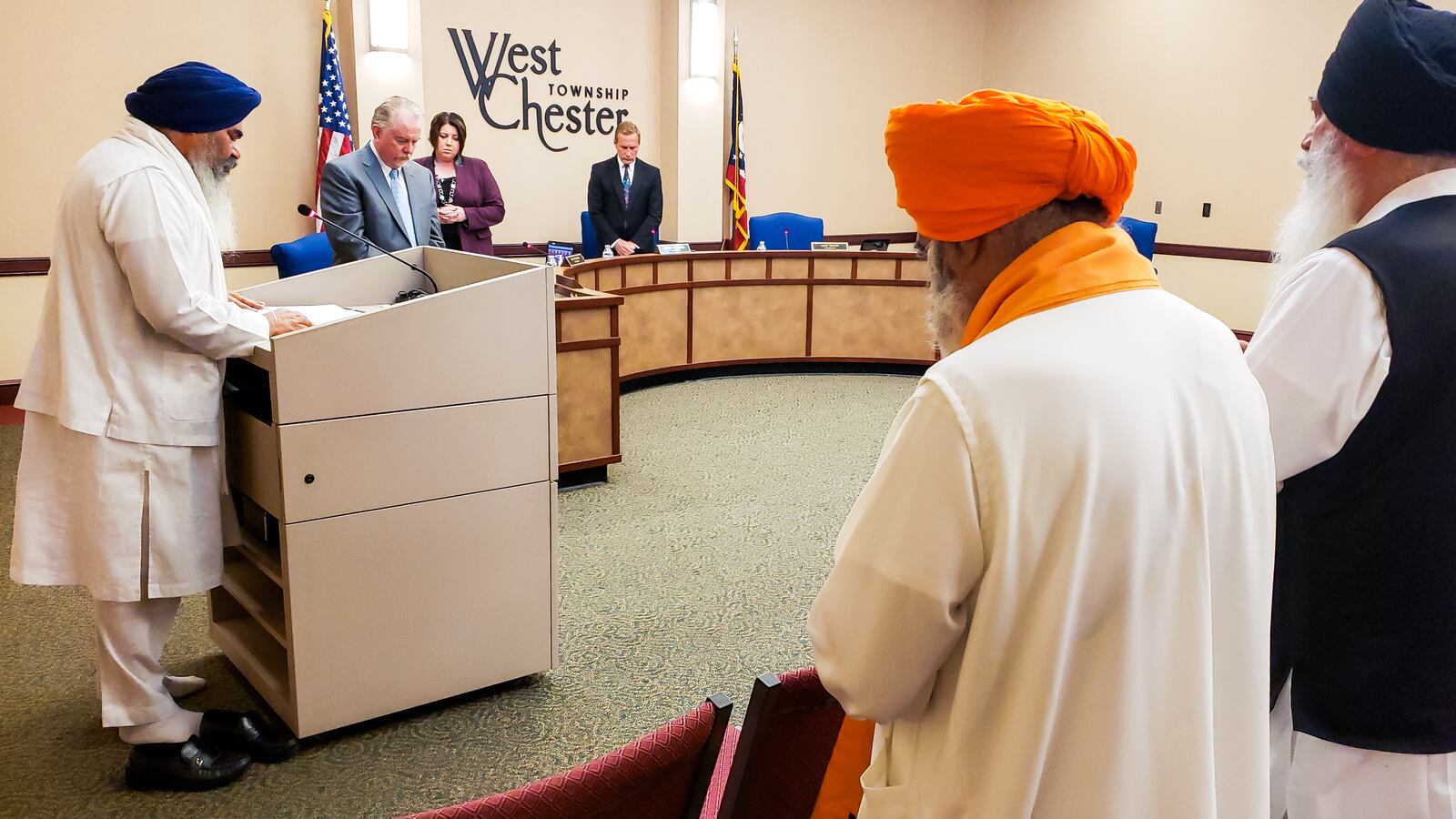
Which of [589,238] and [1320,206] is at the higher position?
[1320,206]

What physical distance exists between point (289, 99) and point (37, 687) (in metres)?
4.81

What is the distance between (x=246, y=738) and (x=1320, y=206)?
2698 millimetres

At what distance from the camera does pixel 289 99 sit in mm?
6559

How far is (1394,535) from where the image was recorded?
4.66ft

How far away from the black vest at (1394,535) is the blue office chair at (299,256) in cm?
414

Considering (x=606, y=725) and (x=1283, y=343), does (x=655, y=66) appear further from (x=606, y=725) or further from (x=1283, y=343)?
(x=1283, y=343)

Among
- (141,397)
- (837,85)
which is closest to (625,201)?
(837,85)

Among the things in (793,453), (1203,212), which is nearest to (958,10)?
(1203,212)

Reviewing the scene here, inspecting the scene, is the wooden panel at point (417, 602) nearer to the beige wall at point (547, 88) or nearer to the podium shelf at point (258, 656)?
the podium shelf at point (258, 656)

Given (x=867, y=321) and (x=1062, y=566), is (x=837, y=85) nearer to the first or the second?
(x=867, y=321)

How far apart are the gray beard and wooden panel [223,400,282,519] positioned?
445 millimetres

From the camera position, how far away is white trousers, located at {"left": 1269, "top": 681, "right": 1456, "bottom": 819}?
1475 millimetres

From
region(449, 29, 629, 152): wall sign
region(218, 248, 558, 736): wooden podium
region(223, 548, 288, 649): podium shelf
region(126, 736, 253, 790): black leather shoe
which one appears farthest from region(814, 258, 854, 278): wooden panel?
region(126, 736, 253, 790): black leather shoe

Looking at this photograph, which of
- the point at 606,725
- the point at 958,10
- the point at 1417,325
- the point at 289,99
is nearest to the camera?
the point at 1417,325
